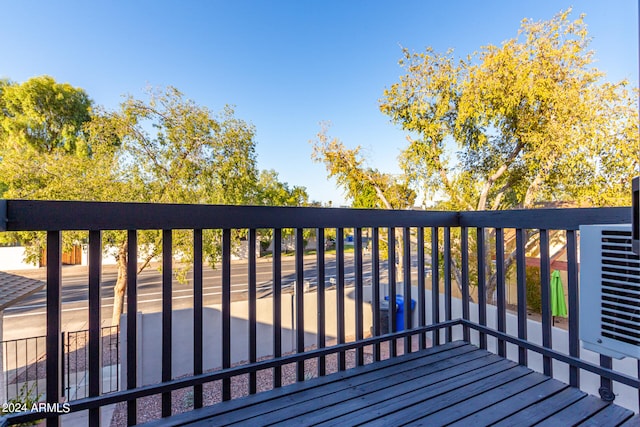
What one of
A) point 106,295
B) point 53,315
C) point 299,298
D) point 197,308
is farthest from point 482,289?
point 106,295

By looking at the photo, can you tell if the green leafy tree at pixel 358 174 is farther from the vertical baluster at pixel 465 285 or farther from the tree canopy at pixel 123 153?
the vertical baluster at pixel 465 285

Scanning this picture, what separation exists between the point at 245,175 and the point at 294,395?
551 cm

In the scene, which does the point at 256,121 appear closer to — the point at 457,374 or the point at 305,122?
the point at 305,122

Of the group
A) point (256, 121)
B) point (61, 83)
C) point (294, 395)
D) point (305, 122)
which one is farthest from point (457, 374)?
point (61, 83)

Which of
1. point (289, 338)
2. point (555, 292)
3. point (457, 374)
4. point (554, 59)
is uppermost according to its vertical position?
point (554, 59)

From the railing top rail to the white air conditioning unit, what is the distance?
12.8 inches

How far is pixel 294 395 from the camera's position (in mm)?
1277

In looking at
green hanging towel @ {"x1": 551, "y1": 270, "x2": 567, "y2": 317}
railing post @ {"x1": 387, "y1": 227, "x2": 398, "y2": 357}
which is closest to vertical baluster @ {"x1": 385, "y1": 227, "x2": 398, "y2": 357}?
railing post @ {"x1": 387, "y1": 227, "x2": 398, "y2": 357}

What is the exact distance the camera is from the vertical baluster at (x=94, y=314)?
1072mm

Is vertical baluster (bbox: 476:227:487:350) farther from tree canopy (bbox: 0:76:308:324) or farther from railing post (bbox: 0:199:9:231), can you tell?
tree canopy (bbox: 0:76:308:324)

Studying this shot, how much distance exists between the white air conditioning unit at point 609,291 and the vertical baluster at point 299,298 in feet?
3.71

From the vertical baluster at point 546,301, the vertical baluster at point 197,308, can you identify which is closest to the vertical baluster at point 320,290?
the vertical baluster at point 197,308

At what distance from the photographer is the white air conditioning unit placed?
3.24 ft

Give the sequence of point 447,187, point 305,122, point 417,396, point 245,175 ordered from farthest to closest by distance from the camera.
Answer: point 305,122 < point 447,187 < point 245,175 < point 417,396
